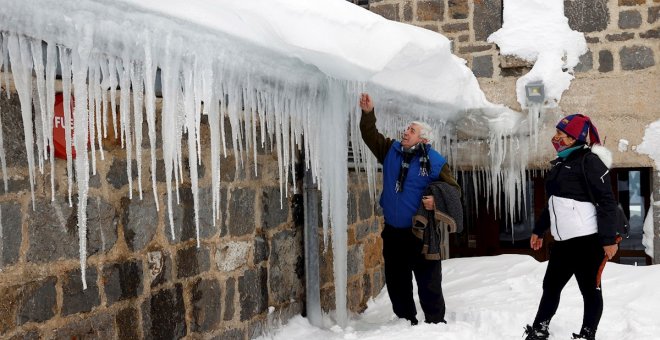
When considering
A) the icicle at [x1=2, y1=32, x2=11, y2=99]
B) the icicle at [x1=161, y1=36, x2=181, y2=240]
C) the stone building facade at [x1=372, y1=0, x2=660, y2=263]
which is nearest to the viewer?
the icicle at [x1=2, y1=32, x2=11, y2=99]

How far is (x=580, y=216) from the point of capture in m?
3.36

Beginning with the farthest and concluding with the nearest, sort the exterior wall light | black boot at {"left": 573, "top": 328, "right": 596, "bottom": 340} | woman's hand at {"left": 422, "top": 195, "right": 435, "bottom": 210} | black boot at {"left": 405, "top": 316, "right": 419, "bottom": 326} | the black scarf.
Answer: the exterior wall light < black boot at {"left": 405, "top": 316, "right": 419, "bottom": 326} < the black scarf < woman's hand at {"left": 422, "top": 195, "right": 435, "bottom": 210} < black boot at {"left": 573, "top": 328, "right": 596, "bottom": 340}

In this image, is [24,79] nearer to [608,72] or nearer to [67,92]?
[67,92]

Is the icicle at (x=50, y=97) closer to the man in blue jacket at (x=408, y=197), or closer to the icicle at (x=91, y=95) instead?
the icicle at (x=91, y=95)

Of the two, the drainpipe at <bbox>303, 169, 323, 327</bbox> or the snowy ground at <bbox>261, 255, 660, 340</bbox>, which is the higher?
the drainpipe at <bbox>303, 169, 323, 327</bbox>

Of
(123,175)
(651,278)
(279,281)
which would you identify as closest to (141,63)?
(123,175)

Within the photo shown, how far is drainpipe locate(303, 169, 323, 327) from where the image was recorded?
414 centimetres

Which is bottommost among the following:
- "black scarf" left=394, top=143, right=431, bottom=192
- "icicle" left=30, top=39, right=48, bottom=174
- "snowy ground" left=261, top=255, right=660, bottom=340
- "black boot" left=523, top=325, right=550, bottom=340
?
"snowy ground" left=261, top=255, right=660, bottom=340

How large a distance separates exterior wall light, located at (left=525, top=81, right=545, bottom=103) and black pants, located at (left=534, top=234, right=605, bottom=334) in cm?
274

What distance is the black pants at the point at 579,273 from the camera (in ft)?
11.0

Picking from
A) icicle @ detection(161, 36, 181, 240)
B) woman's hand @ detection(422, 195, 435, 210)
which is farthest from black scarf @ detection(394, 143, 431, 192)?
icicle @ detection(161, 36, 181, 240)

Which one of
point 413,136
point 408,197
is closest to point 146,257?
point 408,197

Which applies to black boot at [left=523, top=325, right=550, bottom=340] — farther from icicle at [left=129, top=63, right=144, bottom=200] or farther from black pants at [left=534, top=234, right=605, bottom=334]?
icicle at [left=129, top=63, right=144, bottom=200]

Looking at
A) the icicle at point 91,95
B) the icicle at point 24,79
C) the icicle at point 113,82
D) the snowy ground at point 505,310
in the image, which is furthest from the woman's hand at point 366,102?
the icicle at point 24,79
